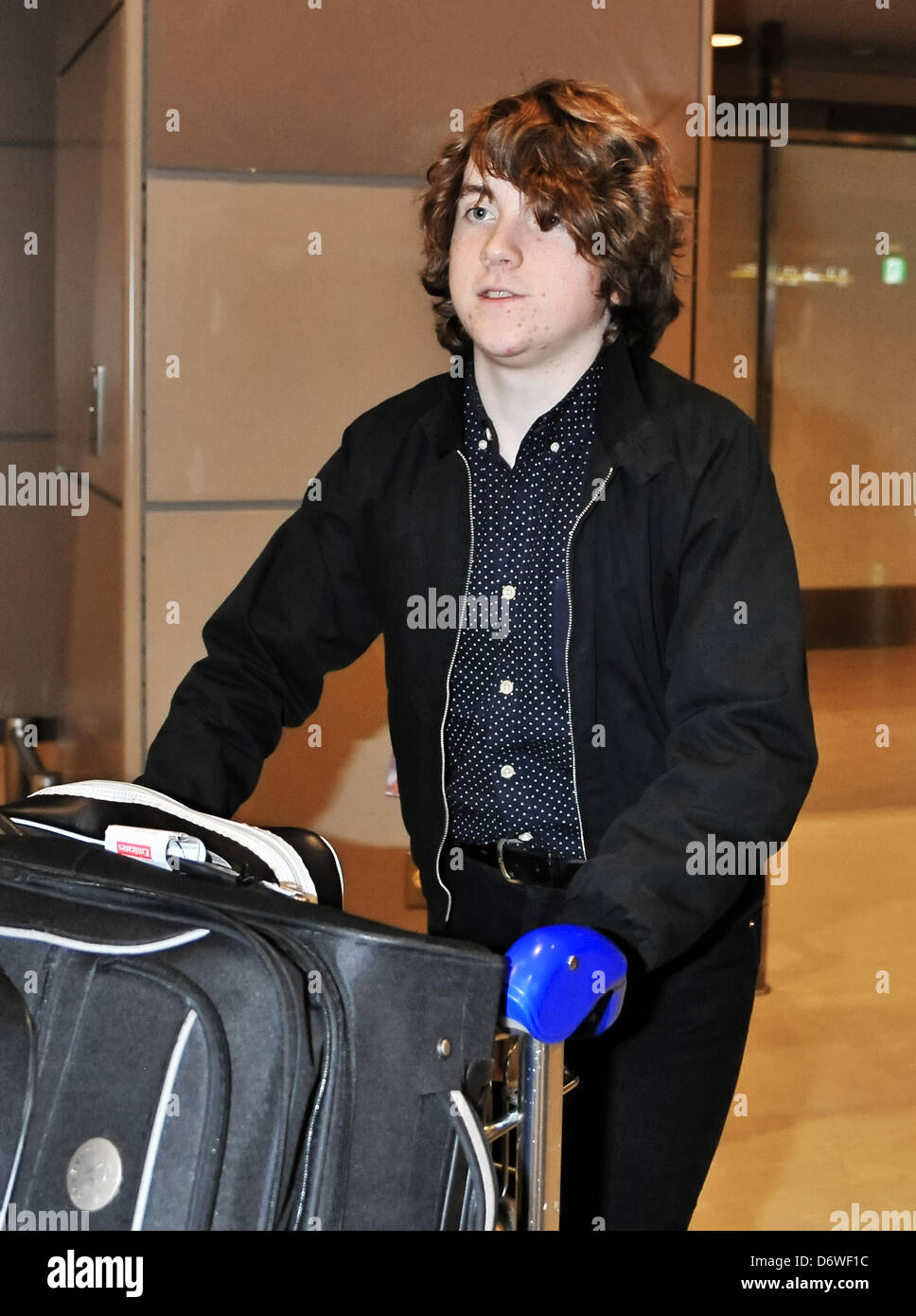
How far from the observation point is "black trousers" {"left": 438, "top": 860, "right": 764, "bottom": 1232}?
1809mm

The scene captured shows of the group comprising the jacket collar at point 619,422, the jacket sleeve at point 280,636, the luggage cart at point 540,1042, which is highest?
the jacket collar at point 619,422

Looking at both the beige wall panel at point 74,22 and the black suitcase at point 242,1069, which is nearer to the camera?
the black suitcase at point 242,1069

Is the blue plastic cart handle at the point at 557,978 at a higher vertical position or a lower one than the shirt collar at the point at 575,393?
lower

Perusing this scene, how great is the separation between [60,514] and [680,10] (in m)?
1.82

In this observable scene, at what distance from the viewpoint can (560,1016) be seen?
4.05ft

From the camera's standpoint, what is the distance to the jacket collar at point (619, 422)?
5.68 ft

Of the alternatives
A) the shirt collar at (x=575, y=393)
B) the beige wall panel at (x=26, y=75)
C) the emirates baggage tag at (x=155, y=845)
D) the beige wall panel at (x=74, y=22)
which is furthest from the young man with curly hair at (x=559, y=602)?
the beige wall panel at (x=26, y=75)

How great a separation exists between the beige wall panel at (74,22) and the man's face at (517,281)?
165 cm

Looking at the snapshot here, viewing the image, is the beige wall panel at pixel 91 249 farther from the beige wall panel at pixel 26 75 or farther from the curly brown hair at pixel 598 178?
the curly brown hair at pixel 598 178

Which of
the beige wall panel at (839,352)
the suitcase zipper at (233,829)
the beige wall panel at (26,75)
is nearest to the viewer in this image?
the suitcase zipper at (233,829)

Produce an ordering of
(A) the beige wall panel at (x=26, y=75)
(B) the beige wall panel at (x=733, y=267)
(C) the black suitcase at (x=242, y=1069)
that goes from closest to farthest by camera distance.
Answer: (C) the black suitcase at (x=242, y=1069), (A) the beige wall panel at (x=26, y=75), (B) the beige wall panel at (x=733, y=267)

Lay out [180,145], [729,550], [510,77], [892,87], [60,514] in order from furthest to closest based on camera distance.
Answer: [892,87]
[60,514]
[510,77]
[180,145]
[729,550]
